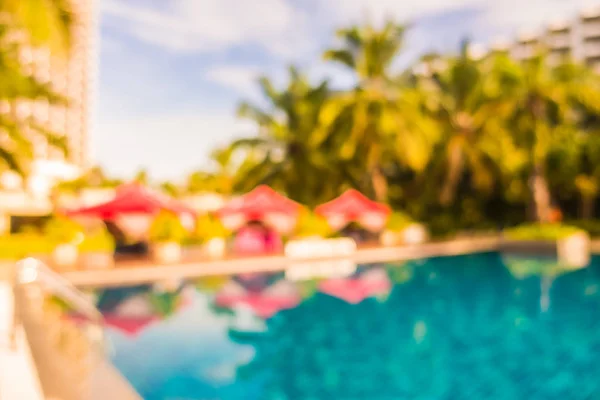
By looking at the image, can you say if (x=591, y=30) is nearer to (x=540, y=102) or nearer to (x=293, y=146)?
(x=540, y=102)

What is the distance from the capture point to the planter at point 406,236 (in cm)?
2717

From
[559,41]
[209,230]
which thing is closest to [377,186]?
[209,230]

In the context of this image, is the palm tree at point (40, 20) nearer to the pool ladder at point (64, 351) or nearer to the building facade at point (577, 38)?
the pool ladder at point (64, 351)

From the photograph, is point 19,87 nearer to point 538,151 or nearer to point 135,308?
point 135,308

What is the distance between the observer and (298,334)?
37.5 feet

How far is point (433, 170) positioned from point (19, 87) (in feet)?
82.9

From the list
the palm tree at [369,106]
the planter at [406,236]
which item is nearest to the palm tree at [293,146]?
the palm tree at [369,106]

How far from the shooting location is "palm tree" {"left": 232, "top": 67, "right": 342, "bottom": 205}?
111 ft

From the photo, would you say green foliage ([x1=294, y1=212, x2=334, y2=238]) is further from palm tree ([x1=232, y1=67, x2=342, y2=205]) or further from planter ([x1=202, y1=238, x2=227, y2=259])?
palm tree ([x1=232, y1=67, x2=342, y2=205])

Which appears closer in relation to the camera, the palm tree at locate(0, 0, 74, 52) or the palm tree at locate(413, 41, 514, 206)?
the palm tree at locate(0, 0, 74, 52)

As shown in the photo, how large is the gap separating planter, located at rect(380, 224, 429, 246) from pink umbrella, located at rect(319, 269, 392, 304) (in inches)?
306

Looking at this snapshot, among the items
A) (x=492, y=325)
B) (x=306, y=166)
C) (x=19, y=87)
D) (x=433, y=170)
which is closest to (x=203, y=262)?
(x=19, y=87)

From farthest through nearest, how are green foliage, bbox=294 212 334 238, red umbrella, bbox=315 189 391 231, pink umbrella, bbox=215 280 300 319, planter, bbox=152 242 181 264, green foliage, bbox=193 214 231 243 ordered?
red umbrella, bbox=315 189 391 231 → green foliage, bbox=294 212 334 238 → green foliage, bbox=193 214 231 243 → planter, bbox=152 242 181 264 → pink umbrella, bbox=215 280 300 319

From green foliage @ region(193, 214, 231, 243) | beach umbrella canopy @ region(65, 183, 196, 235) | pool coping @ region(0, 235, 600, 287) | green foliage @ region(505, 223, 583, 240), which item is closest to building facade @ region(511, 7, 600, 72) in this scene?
green foliage @ region(505, 223, 583, 240)
